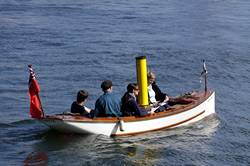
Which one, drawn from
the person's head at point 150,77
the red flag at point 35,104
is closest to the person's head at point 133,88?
the person's head at point 150,77

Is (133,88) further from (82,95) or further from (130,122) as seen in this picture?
(82,95)

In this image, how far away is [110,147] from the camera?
17.7 metres

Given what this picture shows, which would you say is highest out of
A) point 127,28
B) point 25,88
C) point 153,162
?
point 127,28

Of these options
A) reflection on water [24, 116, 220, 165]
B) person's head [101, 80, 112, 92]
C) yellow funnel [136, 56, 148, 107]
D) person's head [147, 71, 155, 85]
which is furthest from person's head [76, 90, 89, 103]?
person's head [147, 71, 155, 85]

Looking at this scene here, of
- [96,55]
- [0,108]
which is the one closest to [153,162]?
[0,108]

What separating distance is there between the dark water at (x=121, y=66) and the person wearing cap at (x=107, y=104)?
0.72 meters

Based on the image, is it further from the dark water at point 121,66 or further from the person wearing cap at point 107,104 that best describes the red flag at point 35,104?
the person wearing cap at point 107,104

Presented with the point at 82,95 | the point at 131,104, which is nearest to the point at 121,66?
the point at 131,104

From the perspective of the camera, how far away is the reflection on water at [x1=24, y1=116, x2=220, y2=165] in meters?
16.9

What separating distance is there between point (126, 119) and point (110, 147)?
91cm

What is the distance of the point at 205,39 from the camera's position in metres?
34.4

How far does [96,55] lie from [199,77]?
5.26 metres

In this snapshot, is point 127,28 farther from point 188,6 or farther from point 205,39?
point 188,6

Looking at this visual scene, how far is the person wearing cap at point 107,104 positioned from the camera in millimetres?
17750
